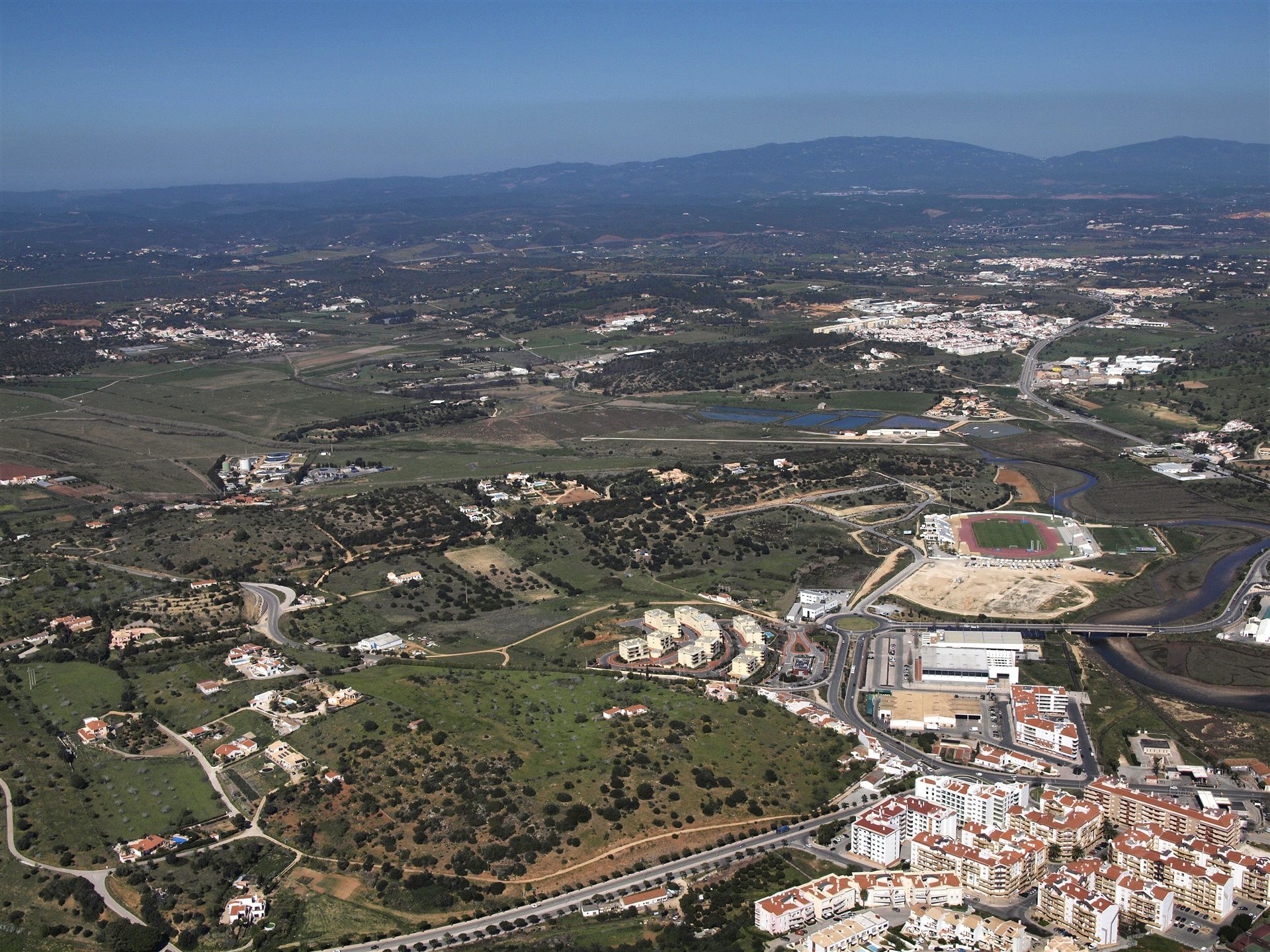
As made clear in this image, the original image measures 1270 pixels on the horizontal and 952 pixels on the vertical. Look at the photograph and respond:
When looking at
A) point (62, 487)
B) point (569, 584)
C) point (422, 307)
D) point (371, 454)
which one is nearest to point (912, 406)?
point (371, 454)

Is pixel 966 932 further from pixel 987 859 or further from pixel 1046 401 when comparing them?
pixel 1046 401

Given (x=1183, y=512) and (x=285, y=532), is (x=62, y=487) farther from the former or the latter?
(x=1183, y=512)

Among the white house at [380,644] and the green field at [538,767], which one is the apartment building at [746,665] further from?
the white house at [380,644]

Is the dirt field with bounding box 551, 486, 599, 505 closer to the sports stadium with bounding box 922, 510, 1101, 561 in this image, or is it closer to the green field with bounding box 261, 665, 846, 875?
the sports stadium with bounding box 922, 510, 1101, 561

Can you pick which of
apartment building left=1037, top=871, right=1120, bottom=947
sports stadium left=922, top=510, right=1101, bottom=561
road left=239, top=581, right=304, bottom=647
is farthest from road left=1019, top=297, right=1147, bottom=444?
apartment building left=1037, top=871, right=1120, bottom=947

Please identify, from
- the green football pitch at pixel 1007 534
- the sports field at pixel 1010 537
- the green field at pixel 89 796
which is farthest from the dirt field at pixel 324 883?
the green football pitch at pixel 1007 534
